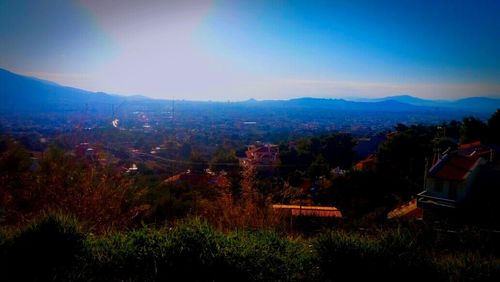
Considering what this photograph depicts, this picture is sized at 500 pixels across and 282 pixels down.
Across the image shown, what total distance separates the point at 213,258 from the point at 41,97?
22526 mm

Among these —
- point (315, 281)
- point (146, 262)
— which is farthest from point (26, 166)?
point (315, 281)

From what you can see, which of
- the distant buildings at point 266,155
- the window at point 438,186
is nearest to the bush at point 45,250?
the window at point 438,186

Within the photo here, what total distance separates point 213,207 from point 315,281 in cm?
349

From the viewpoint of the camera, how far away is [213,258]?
3.14m

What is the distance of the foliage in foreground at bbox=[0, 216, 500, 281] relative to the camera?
303cm

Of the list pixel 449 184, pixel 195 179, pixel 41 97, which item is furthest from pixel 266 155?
pixel 41 97

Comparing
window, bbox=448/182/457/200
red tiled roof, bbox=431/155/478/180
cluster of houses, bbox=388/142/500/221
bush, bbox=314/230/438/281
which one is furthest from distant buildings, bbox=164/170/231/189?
bush, bbox=314/230/438/281

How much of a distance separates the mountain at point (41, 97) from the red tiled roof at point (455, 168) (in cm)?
1604

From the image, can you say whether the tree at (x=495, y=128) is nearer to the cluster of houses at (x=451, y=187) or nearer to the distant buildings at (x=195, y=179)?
the cluster of houses at (x=451, y=187)

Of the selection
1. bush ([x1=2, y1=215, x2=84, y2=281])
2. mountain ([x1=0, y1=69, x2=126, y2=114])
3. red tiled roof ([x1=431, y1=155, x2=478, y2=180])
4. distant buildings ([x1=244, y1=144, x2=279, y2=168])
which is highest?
mountain ([x1=0, y1=69, x2=126, y2=114])

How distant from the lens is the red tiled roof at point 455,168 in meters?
10.9

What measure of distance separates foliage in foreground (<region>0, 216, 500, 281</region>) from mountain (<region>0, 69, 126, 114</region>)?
1573cm

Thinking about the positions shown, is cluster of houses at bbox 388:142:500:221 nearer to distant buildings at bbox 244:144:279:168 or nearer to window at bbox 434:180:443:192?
window at bbox 434:180:443:192

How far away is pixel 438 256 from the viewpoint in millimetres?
3637
